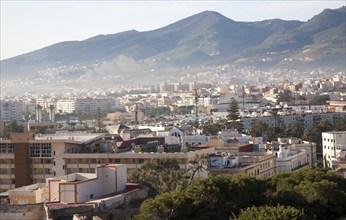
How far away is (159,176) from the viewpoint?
27.8 m

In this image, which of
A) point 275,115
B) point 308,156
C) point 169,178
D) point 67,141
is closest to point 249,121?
point 275,115

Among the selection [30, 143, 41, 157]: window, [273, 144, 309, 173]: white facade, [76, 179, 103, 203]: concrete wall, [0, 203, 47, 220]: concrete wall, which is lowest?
[273, 144, 309, 173]: white facade

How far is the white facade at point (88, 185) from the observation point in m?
23.3

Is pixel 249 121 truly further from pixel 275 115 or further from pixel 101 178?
pixel 101 178

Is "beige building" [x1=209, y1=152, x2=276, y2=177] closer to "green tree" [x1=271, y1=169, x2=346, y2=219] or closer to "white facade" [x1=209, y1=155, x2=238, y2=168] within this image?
"white facade" [x1=209, y1=155, x2=238, y2=168]

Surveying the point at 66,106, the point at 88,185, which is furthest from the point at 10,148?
the point at 66,106

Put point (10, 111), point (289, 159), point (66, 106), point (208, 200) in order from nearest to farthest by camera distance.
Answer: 1. point (208, 200)
2. point (289, 159)
3. point (10, 111)
4. point (66, 106)

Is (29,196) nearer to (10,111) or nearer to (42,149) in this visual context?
(42,149)

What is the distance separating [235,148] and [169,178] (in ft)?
43.6

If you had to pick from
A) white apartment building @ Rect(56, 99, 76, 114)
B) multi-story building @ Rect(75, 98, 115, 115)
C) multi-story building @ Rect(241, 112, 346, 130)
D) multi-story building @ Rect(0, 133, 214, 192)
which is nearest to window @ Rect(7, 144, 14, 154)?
multi-story building @ Rect(0, 133, 214, 192)

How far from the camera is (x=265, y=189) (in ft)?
77.2

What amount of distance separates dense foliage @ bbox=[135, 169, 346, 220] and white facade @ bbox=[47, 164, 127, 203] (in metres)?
2.81

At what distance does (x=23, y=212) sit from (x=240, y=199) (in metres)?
5.60

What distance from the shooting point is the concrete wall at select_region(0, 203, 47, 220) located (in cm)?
2173
